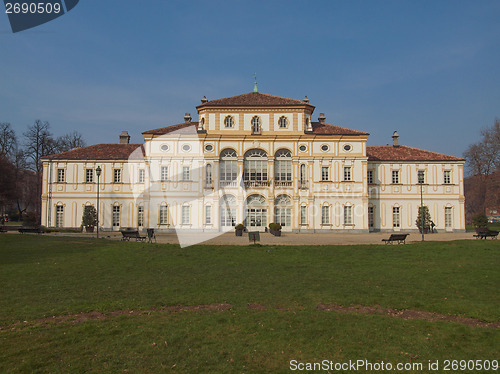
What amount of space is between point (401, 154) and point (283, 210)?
14.1 meters

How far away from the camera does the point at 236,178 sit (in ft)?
130

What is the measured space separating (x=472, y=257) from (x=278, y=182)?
24.5 metres

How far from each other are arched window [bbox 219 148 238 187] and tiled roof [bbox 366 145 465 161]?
1373cm

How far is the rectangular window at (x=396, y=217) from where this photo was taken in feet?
136

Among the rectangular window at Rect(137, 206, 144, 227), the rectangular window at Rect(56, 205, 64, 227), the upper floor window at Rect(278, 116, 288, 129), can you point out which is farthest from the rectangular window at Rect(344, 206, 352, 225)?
the rectangular window at Rect(56, 205, 64, 227)

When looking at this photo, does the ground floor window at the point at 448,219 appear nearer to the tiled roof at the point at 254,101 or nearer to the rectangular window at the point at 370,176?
the rectangular window at the point at 370,176

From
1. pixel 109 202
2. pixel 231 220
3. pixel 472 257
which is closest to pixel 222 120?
pixel 231 220

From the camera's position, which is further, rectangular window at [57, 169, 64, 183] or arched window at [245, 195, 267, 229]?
rectangular window at [57, 169, 64, 183]

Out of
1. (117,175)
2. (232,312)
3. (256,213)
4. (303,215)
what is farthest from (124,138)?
(232,312)

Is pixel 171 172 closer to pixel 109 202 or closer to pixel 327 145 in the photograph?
pixel 109 202

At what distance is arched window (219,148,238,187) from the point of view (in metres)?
39.6

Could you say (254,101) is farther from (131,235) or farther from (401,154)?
(131,235)

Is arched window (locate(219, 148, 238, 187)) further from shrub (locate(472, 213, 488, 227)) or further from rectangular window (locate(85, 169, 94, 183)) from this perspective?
shrub (locate(472, 213, 488, 227))

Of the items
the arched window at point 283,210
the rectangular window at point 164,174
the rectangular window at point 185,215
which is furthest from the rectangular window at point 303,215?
the rectangular window at point 164,174
